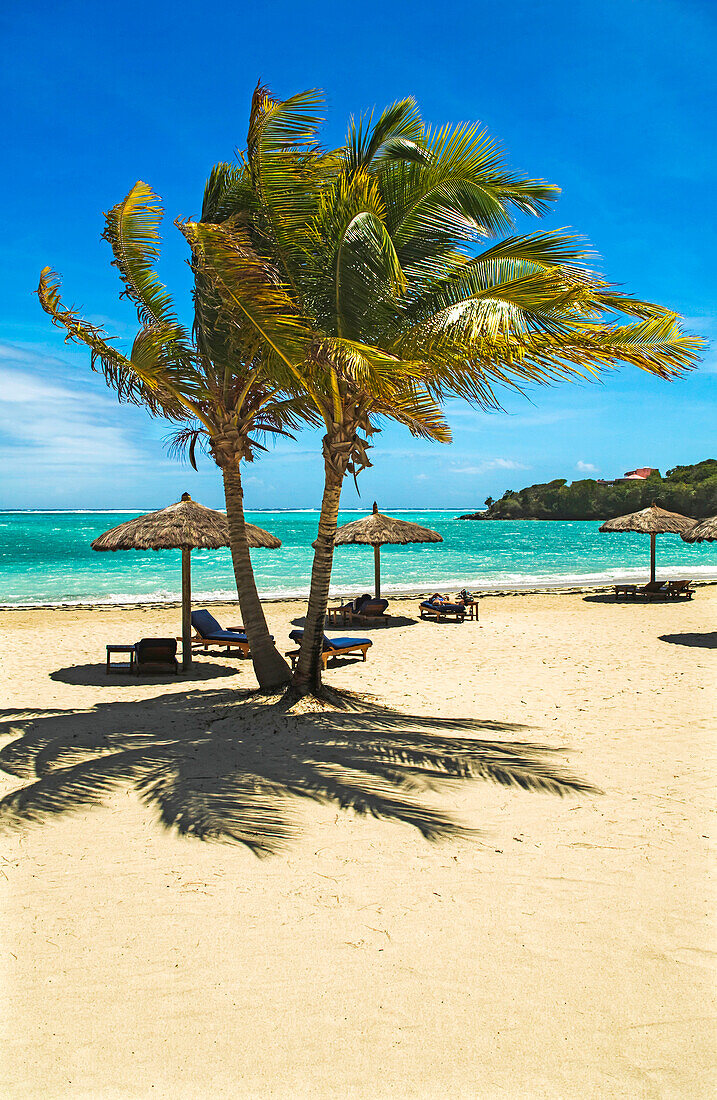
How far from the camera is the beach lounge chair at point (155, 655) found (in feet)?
30.0

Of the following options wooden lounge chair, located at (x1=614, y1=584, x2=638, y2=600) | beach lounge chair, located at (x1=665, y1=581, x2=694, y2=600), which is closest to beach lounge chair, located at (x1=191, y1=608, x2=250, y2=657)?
wooden lounge chair, located at (x1=614, y1=584, x2=638, y2=600)

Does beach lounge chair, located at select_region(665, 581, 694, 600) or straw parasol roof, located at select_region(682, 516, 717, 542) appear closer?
straw parasol roof, located at select_region(682, 516, 717, 542)

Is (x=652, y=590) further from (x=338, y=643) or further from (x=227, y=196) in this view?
(x=227, y=196)

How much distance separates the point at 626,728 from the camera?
621 cm

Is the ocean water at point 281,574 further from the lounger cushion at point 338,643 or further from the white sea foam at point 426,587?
the lounger cushion at point 338,643

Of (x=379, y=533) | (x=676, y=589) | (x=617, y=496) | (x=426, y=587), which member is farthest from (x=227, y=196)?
(x=617, y=496)

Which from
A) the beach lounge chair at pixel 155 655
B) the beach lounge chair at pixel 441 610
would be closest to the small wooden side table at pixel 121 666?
the beach lounge chair at pixel 155 655

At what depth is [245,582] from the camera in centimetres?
726

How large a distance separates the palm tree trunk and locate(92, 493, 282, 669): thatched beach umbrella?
2586 mm

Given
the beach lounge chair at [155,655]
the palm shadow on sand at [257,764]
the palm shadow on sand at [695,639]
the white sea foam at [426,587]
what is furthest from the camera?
the white sea foam at [426,587]

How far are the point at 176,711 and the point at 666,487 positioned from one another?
280 ft

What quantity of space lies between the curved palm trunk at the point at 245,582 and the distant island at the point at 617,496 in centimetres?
5687

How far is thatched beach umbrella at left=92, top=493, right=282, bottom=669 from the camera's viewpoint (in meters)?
9.30

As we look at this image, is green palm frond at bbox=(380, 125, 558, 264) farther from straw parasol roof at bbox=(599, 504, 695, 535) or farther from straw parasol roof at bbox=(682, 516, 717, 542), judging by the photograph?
straw parasol roof at bbox=(599, 504, 695, 535)
